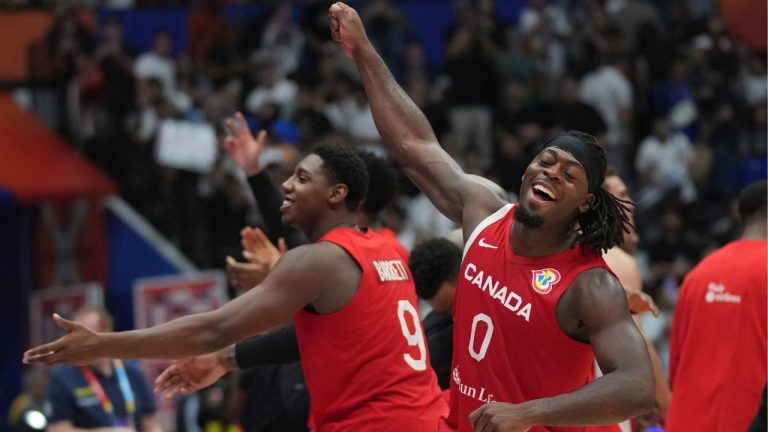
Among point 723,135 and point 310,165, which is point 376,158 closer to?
point 310,165

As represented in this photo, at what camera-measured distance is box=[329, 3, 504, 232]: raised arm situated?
5.38 metres

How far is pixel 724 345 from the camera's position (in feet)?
22.2

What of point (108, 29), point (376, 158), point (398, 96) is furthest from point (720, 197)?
point (398, 96)

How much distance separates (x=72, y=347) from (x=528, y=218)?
1.62 m

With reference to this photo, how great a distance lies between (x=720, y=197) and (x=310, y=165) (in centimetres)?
1038

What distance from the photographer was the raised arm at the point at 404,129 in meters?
5.38

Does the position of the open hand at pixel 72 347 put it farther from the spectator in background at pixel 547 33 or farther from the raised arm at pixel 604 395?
the spectator in background at pixel 547 33

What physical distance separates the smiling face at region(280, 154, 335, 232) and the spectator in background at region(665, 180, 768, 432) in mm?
2282

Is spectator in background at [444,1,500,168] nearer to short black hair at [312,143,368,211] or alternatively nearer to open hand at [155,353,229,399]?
short black hair at [312,143,368,211]

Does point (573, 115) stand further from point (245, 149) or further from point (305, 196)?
point (305, 196)

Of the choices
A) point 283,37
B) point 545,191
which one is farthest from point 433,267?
point 283,37

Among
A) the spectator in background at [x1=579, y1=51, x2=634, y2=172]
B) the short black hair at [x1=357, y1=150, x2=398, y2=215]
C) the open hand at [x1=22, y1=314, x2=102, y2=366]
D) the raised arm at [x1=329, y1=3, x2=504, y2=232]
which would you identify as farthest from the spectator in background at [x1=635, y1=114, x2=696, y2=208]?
the open hand at [x1=22, y1=314, x2=102, y2=366]

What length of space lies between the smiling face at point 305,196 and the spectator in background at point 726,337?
89.8 inches

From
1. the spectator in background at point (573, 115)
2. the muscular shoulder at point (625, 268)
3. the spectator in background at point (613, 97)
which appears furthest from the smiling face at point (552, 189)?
the spectator in background at point (613, 97)
